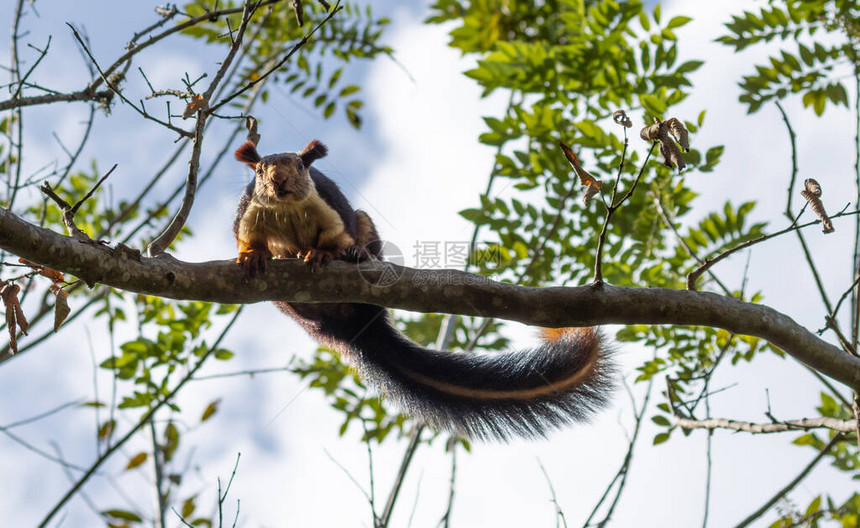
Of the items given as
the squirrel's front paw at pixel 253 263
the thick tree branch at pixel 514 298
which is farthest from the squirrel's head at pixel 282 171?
the thick tree branch at pixel 514 298

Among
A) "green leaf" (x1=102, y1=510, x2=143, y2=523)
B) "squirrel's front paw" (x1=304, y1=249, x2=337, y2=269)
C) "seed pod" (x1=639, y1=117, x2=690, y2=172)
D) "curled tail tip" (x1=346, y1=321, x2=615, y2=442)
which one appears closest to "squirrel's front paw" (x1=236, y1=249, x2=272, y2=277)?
"squirrel's front paw" (x1=304, y1=249, x2=337, y2=269)

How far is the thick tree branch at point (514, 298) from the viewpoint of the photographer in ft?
7.74

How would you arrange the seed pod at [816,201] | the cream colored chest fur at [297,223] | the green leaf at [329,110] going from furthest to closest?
the green leaf at [329,110], the cream colored chest fur at [297,223], the seed pod at [816,201]

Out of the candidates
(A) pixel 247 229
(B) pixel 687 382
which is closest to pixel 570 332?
(B) pixel 687 382

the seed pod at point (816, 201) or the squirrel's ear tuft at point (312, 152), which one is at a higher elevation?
the squirrel's ear tuft at point (312, 152)

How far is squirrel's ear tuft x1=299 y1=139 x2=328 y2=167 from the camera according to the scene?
3.61 meters

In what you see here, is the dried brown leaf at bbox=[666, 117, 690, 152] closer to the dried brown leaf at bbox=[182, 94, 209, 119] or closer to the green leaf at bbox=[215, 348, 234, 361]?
the dried brown leaf at bbox=[182, 94, 209, 119]

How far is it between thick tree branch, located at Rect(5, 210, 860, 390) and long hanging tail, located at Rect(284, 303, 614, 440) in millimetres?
464

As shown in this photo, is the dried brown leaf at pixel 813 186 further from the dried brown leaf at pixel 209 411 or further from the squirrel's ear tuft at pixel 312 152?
the dried brown leaf at pixel 209 411

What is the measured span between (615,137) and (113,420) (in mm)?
2922


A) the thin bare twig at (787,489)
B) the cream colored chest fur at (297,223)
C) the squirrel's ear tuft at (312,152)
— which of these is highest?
the squirrel's ear tuft at (312,152)

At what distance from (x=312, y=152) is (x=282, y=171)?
38 cm

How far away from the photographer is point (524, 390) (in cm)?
295

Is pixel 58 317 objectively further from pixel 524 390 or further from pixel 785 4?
pixel 785 4
